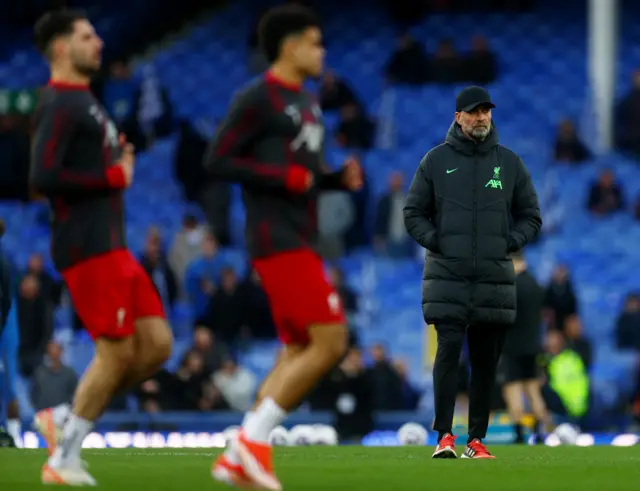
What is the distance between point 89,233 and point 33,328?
44.1ft

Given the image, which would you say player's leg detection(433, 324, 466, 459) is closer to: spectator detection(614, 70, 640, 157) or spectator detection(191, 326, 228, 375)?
spectator detection(191, 326, 228, 375)

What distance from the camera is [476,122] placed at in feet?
35.8

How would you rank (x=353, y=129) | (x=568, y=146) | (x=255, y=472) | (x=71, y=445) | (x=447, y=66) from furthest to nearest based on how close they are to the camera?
1. (x=447, y=66)
2. (x=353, y=129)
3. (x=568, y=146)
4. (x=71, y=445)
5. (x=255, y=472)

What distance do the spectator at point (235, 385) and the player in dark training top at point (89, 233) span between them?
11617 millimetres

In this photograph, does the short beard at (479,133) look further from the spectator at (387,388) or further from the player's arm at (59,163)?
the spectator at (387,388)

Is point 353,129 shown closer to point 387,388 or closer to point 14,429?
point 387,388

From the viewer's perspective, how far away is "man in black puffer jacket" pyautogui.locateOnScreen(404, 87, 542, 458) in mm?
10750

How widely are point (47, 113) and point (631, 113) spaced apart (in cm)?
1873

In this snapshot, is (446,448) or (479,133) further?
(479,133)

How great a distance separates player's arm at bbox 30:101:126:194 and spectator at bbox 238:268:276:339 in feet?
44.0

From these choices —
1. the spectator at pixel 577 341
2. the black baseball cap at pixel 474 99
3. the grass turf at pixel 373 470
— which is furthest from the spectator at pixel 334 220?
the black baseball cap at pixel 474 99

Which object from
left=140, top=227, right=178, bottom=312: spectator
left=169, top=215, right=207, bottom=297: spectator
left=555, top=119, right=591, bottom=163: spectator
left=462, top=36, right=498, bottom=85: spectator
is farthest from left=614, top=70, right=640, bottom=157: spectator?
left=140, top=227, right=178, bottom=312: spectator

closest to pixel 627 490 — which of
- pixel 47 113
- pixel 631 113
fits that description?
pixel 47 113

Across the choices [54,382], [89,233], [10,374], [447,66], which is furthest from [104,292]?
[447,66]
